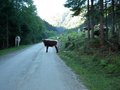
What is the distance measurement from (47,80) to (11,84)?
6.55 feet

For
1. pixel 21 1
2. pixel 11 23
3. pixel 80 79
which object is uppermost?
pixel 21 1

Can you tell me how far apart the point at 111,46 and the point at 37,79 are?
51.4 feet

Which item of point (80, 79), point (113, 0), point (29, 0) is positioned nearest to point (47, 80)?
point (80, 79)

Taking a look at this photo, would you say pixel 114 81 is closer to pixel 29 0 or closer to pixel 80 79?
pixel 80 79

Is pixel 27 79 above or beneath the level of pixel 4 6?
beneath

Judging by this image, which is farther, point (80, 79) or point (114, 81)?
point (80, 79)

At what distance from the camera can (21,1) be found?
2630 inches

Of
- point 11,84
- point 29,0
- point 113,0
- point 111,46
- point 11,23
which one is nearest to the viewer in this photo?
point 11,84

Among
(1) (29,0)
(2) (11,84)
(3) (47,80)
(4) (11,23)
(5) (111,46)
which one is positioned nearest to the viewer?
(2) (11,84)

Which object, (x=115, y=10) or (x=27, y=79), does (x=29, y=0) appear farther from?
(x=27, y=79)

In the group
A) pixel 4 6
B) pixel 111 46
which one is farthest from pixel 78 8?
pixel 4 6

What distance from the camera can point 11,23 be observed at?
6506cm

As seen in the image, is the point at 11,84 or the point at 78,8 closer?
the point at 11,84

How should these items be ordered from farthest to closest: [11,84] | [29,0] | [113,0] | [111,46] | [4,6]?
[29,0] → [4,6] → [113,0] → [111,46] → [11,84]
